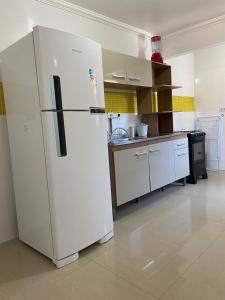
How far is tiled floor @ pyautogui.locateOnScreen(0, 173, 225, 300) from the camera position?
1.51m

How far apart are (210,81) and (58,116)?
153 inches

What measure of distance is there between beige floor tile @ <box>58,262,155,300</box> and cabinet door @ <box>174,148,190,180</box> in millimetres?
2143

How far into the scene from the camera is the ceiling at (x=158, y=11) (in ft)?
9.00

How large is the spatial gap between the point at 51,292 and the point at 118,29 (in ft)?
10.5

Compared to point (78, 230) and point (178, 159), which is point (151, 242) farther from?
point (178, 159)

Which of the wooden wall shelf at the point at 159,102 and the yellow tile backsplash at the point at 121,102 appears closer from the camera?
the yellow tile backsplash at the point at 121,102

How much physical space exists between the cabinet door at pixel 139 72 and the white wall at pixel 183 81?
1.17 meters

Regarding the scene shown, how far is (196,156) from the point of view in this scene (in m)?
3.94

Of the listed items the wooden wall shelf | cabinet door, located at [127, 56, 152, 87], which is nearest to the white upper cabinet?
cabinet door, located at [127, 56, 152, 87]

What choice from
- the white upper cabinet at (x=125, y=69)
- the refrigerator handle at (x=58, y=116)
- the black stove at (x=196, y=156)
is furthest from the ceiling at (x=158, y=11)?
the black stove at (x=196, y=156)

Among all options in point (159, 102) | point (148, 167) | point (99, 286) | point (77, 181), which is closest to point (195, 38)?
point (159, 102)

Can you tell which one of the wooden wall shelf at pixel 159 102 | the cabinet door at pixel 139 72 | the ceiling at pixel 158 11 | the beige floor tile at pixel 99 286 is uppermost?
the ceiling at pixel 158 11

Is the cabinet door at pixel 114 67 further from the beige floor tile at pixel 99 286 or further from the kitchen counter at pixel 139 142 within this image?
the beige floor tile at pixel 99 286

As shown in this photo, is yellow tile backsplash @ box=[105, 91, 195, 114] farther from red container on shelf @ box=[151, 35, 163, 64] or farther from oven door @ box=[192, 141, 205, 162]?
oven door @ box=[192, 141, 205, 162]
